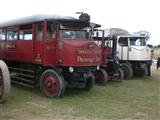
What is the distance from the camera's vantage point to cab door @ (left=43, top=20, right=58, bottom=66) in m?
10.8

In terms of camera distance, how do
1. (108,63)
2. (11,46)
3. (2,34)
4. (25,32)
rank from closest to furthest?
(25,32) < (11,46) < (2,34) < (108,63)

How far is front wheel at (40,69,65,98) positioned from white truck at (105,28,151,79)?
723cm

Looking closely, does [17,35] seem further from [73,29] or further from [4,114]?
[4,114]

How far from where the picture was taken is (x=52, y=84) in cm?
1079

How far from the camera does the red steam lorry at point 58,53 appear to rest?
34.7ft

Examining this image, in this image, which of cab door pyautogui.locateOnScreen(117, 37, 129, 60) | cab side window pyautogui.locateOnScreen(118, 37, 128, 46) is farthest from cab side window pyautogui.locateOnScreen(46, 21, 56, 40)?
cab side window pyautogui.locateOnScreen(118, 37, 128, 46)

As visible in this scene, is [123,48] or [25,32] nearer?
Answer: [25,32]

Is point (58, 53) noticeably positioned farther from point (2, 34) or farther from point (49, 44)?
point (2, 34)

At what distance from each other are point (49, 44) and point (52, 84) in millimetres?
1276

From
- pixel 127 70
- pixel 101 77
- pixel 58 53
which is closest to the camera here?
pixel 58 53

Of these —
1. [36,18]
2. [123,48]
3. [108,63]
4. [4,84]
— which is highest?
A: [36,18]

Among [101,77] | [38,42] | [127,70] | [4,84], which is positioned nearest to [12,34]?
[38,42]

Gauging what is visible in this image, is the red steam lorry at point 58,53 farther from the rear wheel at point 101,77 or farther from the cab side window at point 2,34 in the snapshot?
the rear wheel at point 101,77

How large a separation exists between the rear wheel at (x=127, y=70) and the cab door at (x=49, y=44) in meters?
7.28
